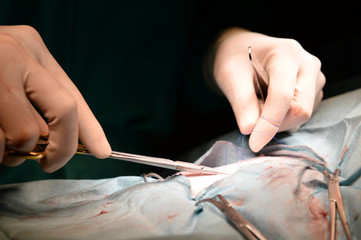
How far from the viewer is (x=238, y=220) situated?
849 millimetres

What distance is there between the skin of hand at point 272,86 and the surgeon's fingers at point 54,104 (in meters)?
0.75

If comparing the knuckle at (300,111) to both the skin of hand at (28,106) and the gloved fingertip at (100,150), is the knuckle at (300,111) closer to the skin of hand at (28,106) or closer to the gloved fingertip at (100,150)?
the gloved fingertip at (100,150)

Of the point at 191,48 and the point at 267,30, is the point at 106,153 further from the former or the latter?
the point at 267,30

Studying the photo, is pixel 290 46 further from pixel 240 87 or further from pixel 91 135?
pixel 91 135

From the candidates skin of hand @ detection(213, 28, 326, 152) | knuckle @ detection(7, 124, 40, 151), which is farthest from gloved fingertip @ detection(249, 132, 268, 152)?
knuckle @ detection(7, 124, 40, 151)

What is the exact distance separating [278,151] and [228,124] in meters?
0.90

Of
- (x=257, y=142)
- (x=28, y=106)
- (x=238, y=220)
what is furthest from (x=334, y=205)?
(x=28, y=106)

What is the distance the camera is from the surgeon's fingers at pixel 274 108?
133 cm

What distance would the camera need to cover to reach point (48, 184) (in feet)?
3.88

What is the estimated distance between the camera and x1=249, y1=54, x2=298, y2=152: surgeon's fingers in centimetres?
133

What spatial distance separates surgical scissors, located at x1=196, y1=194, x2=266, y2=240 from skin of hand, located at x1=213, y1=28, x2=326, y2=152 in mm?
482

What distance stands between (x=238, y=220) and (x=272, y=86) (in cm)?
71

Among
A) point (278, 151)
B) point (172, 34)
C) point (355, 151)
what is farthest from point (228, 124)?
point (355, 151)

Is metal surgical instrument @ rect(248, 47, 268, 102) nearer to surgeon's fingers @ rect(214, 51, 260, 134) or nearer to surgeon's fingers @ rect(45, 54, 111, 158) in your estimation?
surgeon's fingers @ rect(214, 51, 260, 134)
